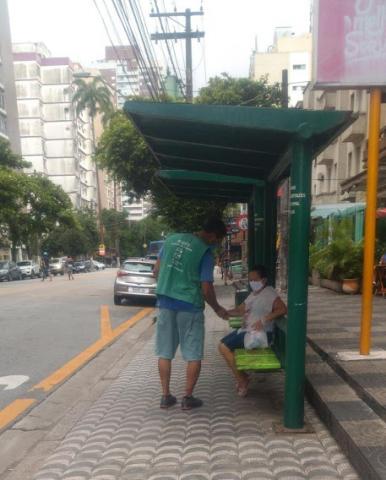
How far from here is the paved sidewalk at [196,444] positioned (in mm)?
3510

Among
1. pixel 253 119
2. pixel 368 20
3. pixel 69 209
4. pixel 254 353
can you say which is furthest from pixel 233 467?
pixel 69 209

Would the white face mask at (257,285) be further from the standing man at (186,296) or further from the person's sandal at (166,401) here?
the person's sandal at (166,401)

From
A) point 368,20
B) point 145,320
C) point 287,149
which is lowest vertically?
point 145,320

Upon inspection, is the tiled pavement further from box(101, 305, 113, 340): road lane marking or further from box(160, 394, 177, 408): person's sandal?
box(101, 305, 113, 340): road lane marking

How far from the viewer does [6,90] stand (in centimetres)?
6362

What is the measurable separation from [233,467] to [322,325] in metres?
4.47

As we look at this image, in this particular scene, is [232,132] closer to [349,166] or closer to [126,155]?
[126,155]

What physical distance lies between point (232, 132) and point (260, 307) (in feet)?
5.86

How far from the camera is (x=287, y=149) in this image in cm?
455

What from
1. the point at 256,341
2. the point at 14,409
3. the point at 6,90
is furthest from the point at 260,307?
the point at 6,90

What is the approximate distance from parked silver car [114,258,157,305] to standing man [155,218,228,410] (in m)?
10.5

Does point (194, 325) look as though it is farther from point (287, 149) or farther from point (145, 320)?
point (145, 320)

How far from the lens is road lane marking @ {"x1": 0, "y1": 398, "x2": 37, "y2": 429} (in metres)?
5.01

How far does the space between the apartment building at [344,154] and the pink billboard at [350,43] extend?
8310 mm
